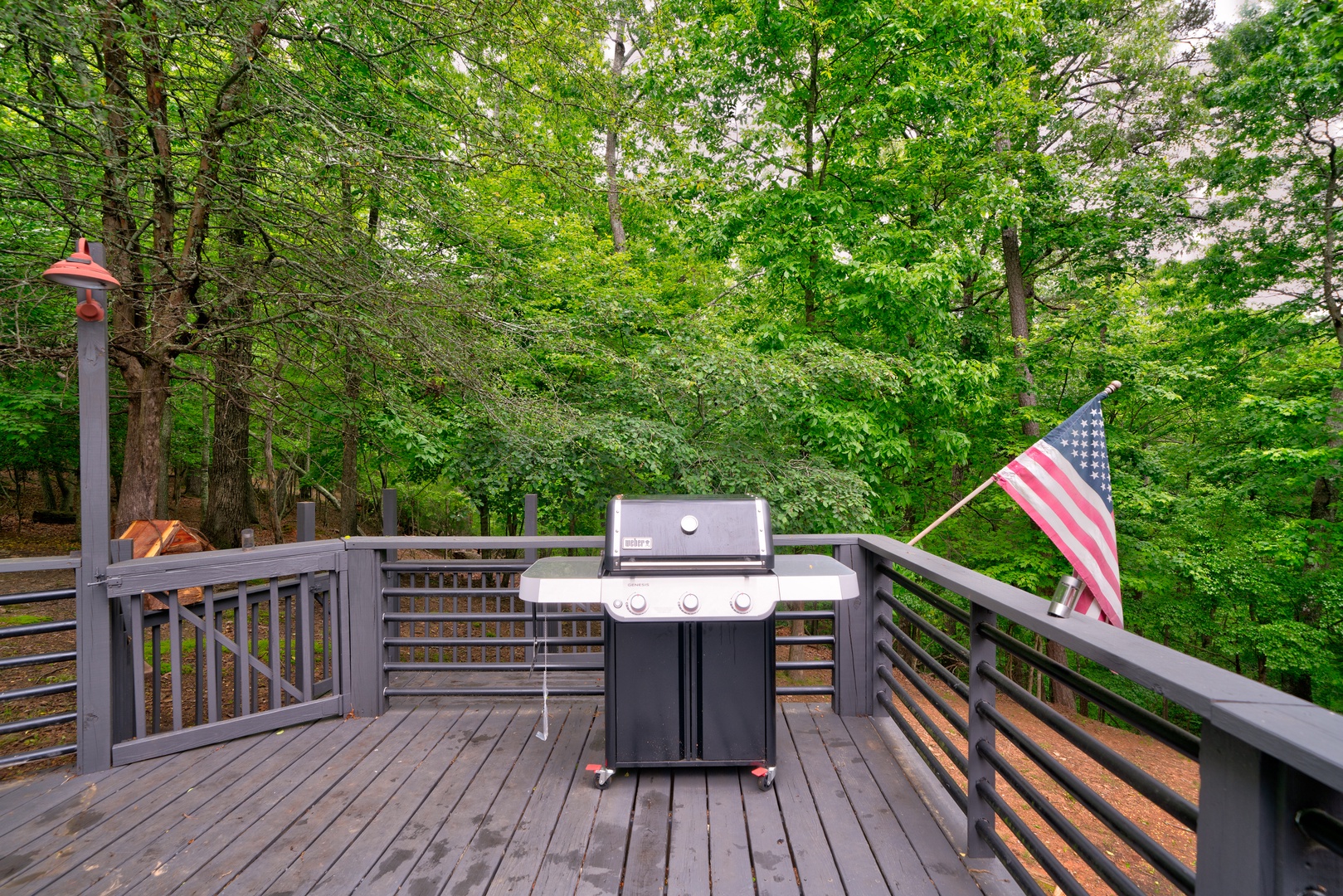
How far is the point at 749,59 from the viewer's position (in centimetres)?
746

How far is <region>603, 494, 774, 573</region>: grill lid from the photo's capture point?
228 centimetres

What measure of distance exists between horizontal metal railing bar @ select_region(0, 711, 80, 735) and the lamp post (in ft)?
0.22

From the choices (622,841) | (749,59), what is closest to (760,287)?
(749,59)

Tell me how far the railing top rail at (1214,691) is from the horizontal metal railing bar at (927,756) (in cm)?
80

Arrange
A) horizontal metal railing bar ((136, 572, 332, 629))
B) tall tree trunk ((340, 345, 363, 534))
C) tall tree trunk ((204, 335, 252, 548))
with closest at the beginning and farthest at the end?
horizontal metal railing bar ((136, 572, 332, 629)) → tall tree trunk ((340, 345, 363, 534)) → tall tree trunk ((204, 335, 252, 548))

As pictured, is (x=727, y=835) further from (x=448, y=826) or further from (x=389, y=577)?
(x=389, y=577)

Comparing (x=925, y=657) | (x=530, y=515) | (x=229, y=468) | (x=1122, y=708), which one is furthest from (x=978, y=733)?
(x=229, y=468)

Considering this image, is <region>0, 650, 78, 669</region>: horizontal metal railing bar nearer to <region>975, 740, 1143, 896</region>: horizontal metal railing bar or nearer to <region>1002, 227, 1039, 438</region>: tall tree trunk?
<region>975, 740, 1143, 896</region>: horizontal metal railing bar

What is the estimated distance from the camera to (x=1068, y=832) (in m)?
1.62

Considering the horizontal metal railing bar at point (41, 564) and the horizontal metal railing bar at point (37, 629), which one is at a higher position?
the horizontal metal railing bar at point (41, 564)

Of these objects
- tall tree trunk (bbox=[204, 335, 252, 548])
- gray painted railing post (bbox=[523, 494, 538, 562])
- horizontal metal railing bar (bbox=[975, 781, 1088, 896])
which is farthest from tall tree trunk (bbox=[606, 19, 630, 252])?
horizontal metal railing bar (bbox=[975, 781, 1088, 896])

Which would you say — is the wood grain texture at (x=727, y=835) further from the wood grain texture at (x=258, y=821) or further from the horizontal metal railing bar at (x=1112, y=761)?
the wood grain texture at (x=258, y=821)

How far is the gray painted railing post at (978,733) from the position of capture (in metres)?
2.02

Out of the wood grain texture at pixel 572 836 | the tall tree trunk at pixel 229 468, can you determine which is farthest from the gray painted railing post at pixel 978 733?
the tall tree trunk at pixel 229 468
